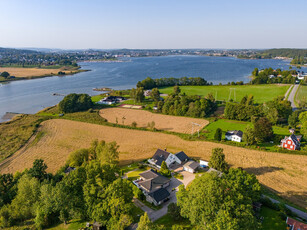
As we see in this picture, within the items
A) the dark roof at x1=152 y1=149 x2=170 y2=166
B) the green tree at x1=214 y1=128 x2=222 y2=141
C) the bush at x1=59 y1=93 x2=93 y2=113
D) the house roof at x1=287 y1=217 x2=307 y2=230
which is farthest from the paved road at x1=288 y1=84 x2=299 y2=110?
the bush at x1=59 y1=93 x2=93 y2=113

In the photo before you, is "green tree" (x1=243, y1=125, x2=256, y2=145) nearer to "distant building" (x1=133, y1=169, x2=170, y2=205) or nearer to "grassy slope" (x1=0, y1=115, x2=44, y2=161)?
"distant building" (x1=133, y1=169, x2=170, y2=205)

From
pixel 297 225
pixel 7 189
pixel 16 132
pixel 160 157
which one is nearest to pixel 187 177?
pixel 160 157

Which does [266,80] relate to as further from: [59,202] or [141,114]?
[59,202]

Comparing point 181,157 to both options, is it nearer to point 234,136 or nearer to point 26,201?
point 234,136

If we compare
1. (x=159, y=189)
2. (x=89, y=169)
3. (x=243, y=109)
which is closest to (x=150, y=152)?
(x=159, y=189)

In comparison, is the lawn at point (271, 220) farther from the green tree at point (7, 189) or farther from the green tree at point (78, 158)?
the green tree at point (7, 189)

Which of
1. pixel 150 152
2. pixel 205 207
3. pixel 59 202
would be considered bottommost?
pixel 150 152

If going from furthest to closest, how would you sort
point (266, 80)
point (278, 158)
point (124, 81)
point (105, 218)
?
point (124, 81) < point (266, 80) < point (278, 158) < point (105, 218)
